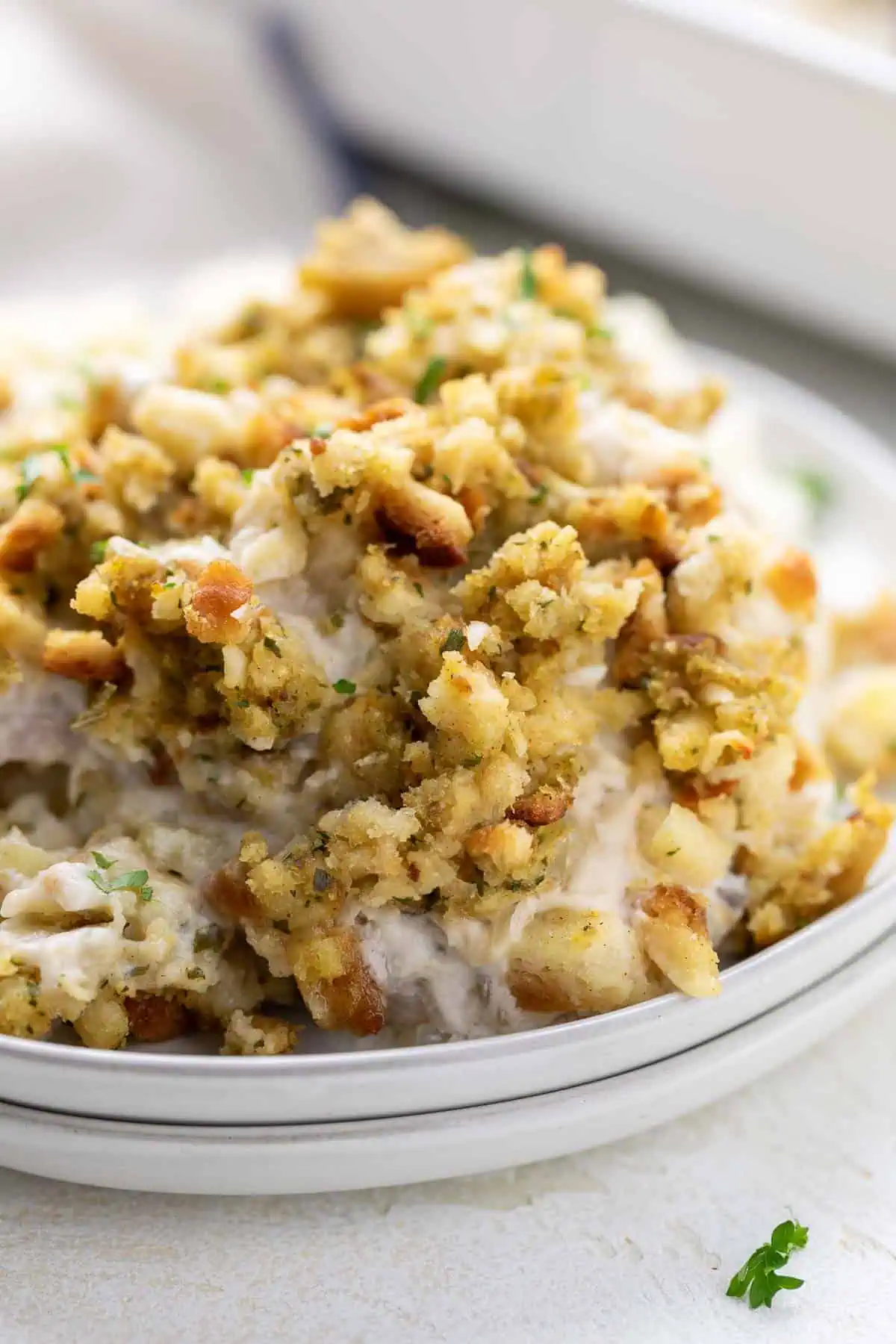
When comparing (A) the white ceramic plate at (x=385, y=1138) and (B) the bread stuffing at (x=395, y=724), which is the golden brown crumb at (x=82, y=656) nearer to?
(B) the bread stuffing at (x=395, y=724)

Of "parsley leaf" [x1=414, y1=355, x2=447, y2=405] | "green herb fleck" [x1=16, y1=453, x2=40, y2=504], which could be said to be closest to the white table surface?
"green herb fleck" [x1=16, y1=453, x2=40, y2=504]

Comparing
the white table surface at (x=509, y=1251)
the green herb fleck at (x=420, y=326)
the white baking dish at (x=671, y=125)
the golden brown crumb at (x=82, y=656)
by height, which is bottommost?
the white table surface at (x=509, y=1251)

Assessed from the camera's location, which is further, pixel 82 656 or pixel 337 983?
pixel 82 656

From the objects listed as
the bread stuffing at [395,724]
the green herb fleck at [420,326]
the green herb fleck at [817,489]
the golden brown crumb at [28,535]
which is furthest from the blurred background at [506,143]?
the golden brown crumb at [28,535]

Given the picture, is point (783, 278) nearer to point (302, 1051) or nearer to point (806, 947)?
point (806, 947)

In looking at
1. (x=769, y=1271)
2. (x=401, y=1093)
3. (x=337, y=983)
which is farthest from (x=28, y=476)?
(x=769, y=1271)

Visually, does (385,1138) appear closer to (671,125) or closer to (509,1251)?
(509,1251)
